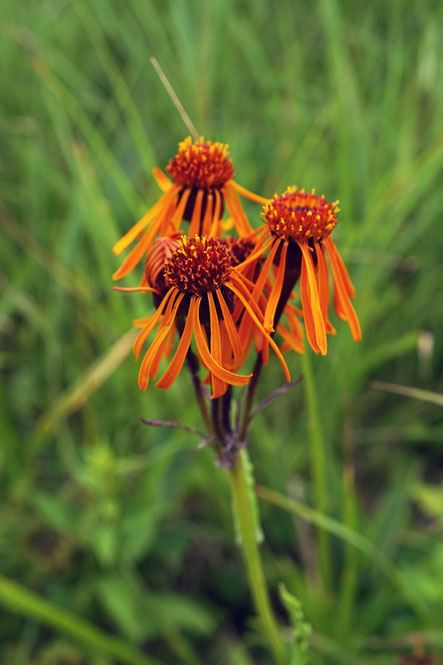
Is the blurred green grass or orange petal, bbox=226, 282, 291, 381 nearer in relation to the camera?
orange petal, bbox=226, 282, 291, 381

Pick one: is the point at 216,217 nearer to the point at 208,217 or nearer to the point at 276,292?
the point at 208,217

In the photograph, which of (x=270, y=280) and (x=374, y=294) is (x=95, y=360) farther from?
(x=270, y=280)

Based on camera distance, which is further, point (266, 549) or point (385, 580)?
point (266, 549)

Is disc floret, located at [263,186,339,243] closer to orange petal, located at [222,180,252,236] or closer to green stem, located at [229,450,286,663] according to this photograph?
orange petal, located at [222,180,252,236]

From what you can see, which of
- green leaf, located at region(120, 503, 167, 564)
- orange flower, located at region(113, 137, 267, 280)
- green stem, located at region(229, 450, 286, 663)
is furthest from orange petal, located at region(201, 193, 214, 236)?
green leaf, located at region(120, 503, 167, 564)

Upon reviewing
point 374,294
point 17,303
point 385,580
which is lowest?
point 385,580

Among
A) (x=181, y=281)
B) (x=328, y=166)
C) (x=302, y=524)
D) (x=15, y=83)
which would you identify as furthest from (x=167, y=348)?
(x=15, y=83)

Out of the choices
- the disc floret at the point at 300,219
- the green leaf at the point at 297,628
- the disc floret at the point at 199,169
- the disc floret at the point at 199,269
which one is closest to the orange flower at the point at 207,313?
the disc floret at the point at 199,269
